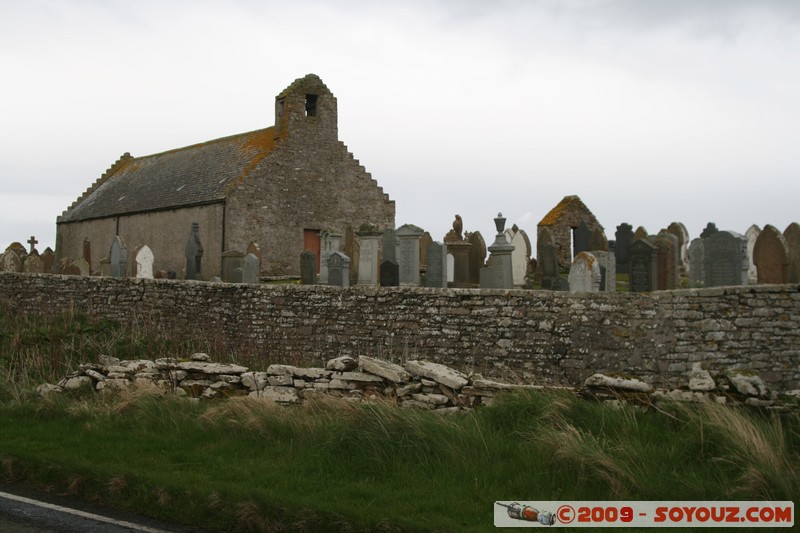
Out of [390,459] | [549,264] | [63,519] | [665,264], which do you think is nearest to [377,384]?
[390,459]

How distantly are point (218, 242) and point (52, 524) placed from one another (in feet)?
75.2

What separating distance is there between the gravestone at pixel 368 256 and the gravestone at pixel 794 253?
8.22 metres

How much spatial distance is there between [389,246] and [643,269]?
662cm

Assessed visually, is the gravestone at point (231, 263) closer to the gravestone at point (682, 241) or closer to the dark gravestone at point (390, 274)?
the dark gravestone at point (390, 274)

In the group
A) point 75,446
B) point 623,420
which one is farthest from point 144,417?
point 623,420

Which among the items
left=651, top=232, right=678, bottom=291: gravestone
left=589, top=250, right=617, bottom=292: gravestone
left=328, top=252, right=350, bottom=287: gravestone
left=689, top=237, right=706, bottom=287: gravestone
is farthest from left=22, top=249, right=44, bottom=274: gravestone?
left=689, top=237, right=706, bottom=287: gravestone

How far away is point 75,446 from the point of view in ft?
28.6

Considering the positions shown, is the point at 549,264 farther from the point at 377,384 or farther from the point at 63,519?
the point at 63,519

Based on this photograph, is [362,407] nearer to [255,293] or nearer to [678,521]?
[678,521]

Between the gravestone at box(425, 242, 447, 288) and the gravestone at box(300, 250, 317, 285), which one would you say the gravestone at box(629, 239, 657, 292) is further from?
the gravestone at box(300, 250, 317, 285)

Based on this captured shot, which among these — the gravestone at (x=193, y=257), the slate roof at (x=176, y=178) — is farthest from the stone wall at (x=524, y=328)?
the slate roof at (x=176, y=178)

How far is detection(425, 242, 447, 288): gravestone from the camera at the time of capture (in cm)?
1741

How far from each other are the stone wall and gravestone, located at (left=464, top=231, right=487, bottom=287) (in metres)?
3.72

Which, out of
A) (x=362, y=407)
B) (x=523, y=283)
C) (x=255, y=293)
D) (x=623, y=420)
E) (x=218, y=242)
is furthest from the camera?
(x=218, y=242)
